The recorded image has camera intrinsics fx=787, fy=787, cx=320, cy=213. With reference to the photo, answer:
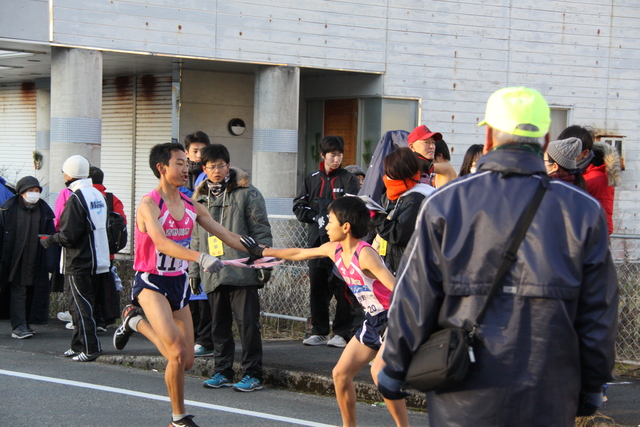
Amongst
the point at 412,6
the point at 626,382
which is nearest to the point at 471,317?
the point at 626,382

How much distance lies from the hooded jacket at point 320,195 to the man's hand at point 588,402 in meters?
5.70

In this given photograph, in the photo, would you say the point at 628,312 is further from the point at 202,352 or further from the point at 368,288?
the point at 202,352

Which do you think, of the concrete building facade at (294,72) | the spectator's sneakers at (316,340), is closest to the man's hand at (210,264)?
the spectator's sneakers at (316,340)

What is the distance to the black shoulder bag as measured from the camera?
2676mm

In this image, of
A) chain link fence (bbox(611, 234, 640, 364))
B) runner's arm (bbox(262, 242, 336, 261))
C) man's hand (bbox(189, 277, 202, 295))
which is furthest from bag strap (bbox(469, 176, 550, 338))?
chain link fence (bbox(611, 234, 640, 364))

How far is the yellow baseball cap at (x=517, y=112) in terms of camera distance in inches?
112

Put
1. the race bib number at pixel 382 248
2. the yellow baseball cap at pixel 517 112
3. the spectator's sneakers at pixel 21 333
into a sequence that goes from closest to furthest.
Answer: the yellow baseball cap at pixel 517 112
the race bib number at pixel 382 248
the spectator's sneakers at pixel 21 333

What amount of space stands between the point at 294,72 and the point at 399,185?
870 centimetres

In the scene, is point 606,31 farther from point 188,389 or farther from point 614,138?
point 188,389

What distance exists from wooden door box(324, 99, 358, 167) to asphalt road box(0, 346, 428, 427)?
9.13 meters

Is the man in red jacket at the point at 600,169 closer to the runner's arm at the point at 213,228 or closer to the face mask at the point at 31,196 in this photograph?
the runner's arm at the point at 213,228

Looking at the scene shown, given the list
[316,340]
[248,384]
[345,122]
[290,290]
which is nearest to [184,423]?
[248,384]

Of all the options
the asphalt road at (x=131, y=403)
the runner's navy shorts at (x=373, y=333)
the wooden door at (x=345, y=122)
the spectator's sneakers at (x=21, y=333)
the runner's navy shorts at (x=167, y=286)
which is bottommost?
the spectator's sneakers at (x=21, y=333)

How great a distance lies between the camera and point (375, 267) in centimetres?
497
